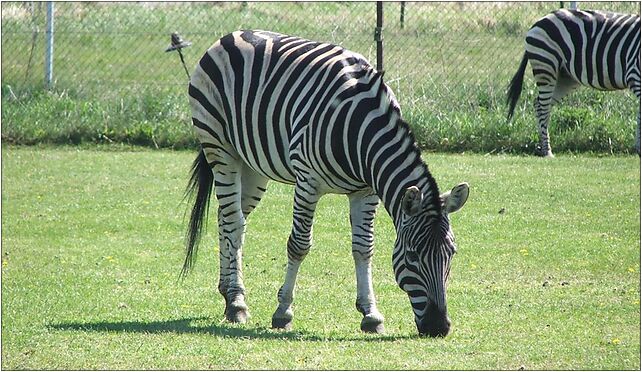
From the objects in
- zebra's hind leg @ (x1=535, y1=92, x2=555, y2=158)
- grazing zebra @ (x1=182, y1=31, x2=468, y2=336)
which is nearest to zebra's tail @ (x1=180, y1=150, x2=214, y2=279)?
grazing zebra @ (x1=182, y1=31, x2=468, y2=336)

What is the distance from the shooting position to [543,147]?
13875mm

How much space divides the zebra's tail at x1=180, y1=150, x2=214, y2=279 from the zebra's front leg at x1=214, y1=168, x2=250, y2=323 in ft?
0.92

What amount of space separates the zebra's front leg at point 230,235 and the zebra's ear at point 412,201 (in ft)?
5.85

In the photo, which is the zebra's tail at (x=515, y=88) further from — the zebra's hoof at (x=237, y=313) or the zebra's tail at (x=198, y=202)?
the zebra's hoof at (x=237, y=313)

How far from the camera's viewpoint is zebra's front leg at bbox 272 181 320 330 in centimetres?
697

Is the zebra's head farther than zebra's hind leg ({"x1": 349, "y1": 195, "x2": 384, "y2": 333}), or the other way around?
zebra's hind leg ({"x1": 349, "y1": 195, "x2": 384, "y2": 333})

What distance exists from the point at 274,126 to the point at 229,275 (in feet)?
3.81

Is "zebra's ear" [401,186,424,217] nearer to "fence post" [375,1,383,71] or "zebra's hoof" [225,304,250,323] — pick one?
"zebra's hoof" [225,304,250,323]

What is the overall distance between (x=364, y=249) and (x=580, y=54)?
7957mm

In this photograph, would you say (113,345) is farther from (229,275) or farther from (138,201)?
(138,201)

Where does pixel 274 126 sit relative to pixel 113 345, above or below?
above

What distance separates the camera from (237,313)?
24.3ft

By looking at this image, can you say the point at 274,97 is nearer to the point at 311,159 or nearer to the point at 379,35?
the point at 311,159

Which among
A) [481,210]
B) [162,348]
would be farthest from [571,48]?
[162,348]
